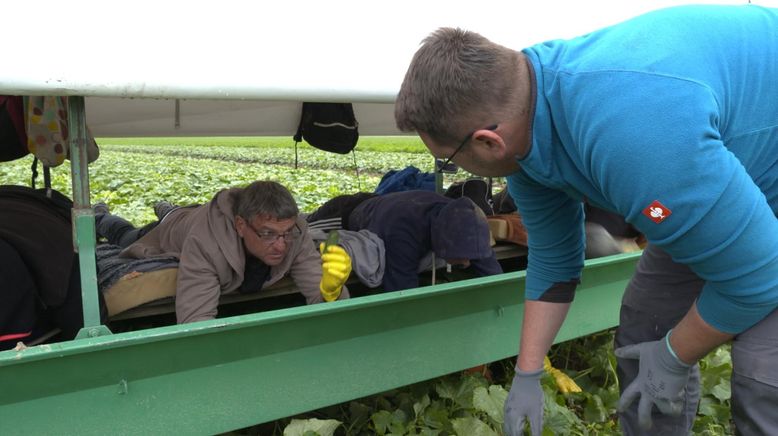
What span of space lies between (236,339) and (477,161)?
0.96 m

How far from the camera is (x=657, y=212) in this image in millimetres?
923

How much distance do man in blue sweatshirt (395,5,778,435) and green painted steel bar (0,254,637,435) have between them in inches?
35.6

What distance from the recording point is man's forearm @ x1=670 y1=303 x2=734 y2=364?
1.08 metres

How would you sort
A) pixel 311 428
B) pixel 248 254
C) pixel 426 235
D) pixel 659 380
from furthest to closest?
pixel 426 235 < pixel 248 254 < pixel 311 428 < pixel 659 380

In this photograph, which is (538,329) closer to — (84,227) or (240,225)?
(240,225)

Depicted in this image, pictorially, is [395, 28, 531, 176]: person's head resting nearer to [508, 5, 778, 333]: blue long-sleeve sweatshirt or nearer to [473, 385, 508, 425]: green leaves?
[508, 5, 778, 333]: blue long-sleeve sweatshirt

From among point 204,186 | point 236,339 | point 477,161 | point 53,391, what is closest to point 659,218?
point 477,161

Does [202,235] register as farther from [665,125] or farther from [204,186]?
[204,186]

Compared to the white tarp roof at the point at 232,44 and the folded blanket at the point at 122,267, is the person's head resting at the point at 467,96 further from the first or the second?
the folded blanket at the point at 122,267


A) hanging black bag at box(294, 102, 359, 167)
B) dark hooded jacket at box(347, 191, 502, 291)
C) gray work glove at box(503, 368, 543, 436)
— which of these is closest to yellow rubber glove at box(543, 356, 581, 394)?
dark hooded jacket at box(347, 191, 502, 291)

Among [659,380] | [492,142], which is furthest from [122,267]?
[659,380]

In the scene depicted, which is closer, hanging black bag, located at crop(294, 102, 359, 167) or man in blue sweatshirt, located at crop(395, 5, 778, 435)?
man in blue sweatshirt, located at crop(395, 5, 778, 435)

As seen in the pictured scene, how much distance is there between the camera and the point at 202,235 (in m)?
2.10

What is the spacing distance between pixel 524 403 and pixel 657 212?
2.84 feet
